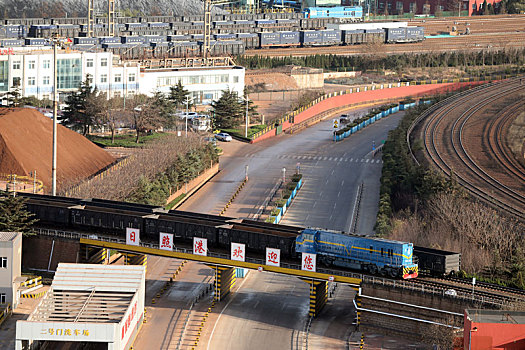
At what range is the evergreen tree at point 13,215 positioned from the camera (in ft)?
192

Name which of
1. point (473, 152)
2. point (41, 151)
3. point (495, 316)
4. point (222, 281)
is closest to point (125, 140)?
point (41, 151)

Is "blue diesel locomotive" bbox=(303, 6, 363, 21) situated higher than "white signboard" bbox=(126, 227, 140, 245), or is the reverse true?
"blue diesel locomotive" bbox=(303, 6, 363, 21)

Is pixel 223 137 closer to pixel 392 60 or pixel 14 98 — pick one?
pixel 14 98

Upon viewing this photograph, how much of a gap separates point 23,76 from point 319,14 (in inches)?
3825

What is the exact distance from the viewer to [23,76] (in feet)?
333

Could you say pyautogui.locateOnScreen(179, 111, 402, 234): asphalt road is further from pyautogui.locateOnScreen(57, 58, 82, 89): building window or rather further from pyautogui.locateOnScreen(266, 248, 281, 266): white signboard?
pyautogui.locateOnScreen(57, 58, 82, 89): building window

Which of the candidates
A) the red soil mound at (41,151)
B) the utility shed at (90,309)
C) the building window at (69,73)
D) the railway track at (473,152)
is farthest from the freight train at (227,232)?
the building window at (69,73)

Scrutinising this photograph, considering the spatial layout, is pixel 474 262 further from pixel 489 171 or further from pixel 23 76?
pixel 23 76

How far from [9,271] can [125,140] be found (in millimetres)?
39591

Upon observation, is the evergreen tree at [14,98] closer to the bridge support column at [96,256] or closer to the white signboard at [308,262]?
the bridge support column at [96,256]

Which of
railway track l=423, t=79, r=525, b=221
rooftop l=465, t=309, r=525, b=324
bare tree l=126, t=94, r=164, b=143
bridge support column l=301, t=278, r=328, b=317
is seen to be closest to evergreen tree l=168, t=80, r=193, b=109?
bare tree l=126, t=94, r=164, b=143

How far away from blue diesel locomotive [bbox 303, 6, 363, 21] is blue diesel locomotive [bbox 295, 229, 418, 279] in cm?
13740

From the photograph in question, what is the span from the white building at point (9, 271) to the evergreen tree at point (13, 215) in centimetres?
320

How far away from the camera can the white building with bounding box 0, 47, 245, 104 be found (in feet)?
332
